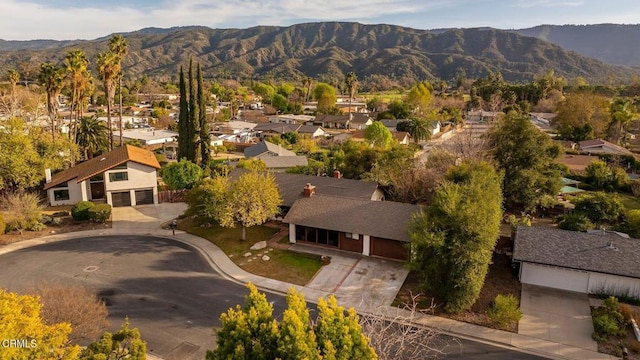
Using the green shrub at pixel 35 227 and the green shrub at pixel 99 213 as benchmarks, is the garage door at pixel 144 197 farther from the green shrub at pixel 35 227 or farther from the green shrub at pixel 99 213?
the green shrub at pixel 35 227

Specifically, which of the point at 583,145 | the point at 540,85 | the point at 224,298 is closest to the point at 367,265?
the point at 224,298

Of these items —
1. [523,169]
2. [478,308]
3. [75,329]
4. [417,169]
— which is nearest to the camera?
[75,329]

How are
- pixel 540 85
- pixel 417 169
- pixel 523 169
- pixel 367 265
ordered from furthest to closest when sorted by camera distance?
pixel 540 85 < pixel 417 169 < pixel 523 169 < pixel 367 265

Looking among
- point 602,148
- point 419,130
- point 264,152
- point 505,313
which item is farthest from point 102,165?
point 602,148

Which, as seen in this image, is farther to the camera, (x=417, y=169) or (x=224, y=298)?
(x=417, y=169)

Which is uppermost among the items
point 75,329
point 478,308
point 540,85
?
point 540,85

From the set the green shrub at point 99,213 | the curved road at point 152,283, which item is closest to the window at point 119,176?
the green shrub at point 99,213

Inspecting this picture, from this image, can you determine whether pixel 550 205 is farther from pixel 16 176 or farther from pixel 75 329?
pixel 16 176

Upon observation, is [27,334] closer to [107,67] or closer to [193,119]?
[193,119]
